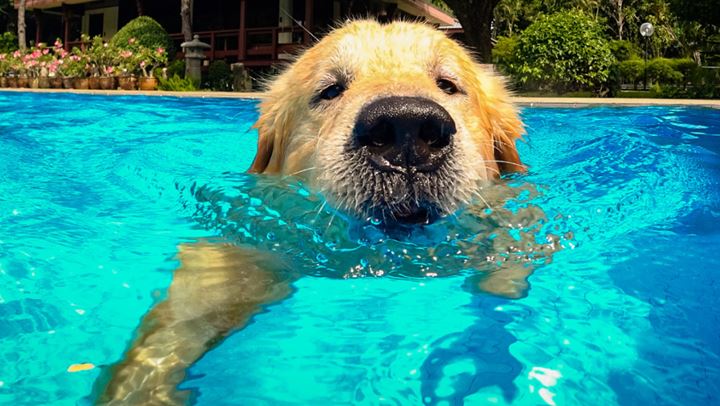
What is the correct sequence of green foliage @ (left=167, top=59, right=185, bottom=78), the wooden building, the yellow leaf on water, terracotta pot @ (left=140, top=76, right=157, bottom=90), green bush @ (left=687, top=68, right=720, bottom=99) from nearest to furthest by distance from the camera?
the yellow leaf on water
green bush @ (left=687, top=68, right=720, bottom=99)
terracotta pot @ (left=140, top=76, right=157, bottom=90)
green foliage @ (left=167, top=59, right=185, bottom=78)
the wooden building

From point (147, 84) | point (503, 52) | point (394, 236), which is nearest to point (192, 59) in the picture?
point (147, 84)

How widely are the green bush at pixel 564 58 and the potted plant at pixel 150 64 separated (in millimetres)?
11289

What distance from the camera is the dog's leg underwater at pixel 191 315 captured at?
2.04m

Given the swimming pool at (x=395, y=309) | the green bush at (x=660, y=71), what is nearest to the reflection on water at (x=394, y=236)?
the swimming pool at (x=395, y=309)

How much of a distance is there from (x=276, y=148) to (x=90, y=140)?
4.53 metres

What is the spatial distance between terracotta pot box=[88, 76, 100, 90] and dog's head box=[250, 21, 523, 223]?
1775 centimetres

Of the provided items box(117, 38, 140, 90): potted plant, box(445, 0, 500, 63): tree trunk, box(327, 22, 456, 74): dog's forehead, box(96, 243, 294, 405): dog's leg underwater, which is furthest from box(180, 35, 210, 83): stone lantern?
box(96, 243, 294, 405): dog's leg underwater

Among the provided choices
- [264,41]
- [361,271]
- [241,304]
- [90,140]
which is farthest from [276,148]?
[264,41]

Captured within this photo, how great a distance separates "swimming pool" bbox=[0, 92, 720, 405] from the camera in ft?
6.79

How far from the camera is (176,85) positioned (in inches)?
805

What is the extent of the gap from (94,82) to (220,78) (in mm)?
4008

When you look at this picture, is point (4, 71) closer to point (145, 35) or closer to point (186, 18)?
point (145, 35)

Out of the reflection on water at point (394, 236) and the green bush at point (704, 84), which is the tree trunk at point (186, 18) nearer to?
the green bush at point (704, 84)

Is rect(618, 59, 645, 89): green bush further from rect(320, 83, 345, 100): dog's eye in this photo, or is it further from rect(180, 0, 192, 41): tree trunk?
rect(320, 83, 345, 100): dog's eye
